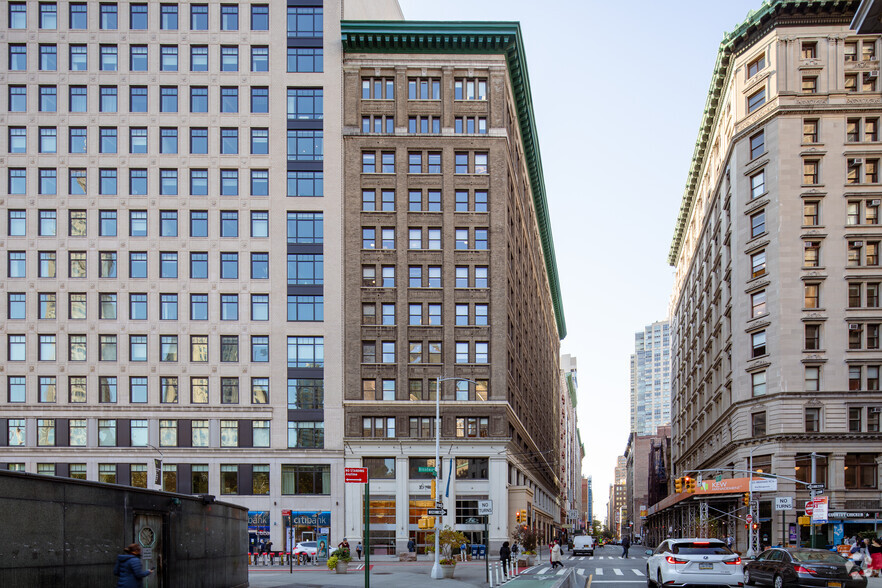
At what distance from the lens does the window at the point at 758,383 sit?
221 ft

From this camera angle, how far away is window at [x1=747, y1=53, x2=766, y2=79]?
230ft

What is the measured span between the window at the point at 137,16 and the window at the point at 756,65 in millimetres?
51006

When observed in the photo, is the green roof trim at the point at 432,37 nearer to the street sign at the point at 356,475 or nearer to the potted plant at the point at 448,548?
the potted plant at the point at 448,548

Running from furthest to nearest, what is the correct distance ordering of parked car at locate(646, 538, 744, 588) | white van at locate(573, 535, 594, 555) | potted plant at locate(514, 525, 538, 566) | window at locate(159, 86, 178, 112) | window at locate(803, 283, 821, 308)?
white van at locate(573, 535, 594, 555)
window at locate(159, 86, 178, 112)
window at locate(803, 283, 821, 308)
potted plant at locate(514, 525, 538, 566)
parked car at locate(646, 538, 744, 588)

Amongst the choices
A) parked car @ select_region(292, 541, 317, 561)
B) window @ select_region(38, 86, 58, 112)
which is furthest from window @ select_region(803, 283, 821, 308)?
window @ select_region(38, 86, 58, 112)

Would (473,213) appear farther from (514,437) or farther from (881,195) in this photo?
(881,195)

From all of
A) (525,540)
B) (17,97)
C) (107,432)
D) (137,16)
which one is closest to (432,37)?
(137,16)

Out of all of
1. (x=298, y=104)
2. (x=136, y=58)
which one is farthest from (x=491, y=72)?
(x=136, y=58)

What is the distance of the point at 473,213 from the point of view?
6888cm

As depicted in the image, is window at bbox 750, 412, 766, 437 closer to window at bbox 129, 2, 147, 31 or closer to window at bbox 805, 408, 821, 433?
window at bbox 805, 408, 821, 433

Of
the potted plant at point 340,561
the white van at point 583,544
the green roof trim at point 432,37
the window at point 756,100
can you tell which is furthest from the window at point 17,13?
the white van at point 583,544

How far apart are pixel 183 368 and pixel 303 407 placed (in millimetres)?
10078

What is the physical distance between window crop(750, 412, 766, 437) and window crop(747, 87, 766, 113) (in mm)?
25468

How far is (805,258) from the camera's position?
220ft
